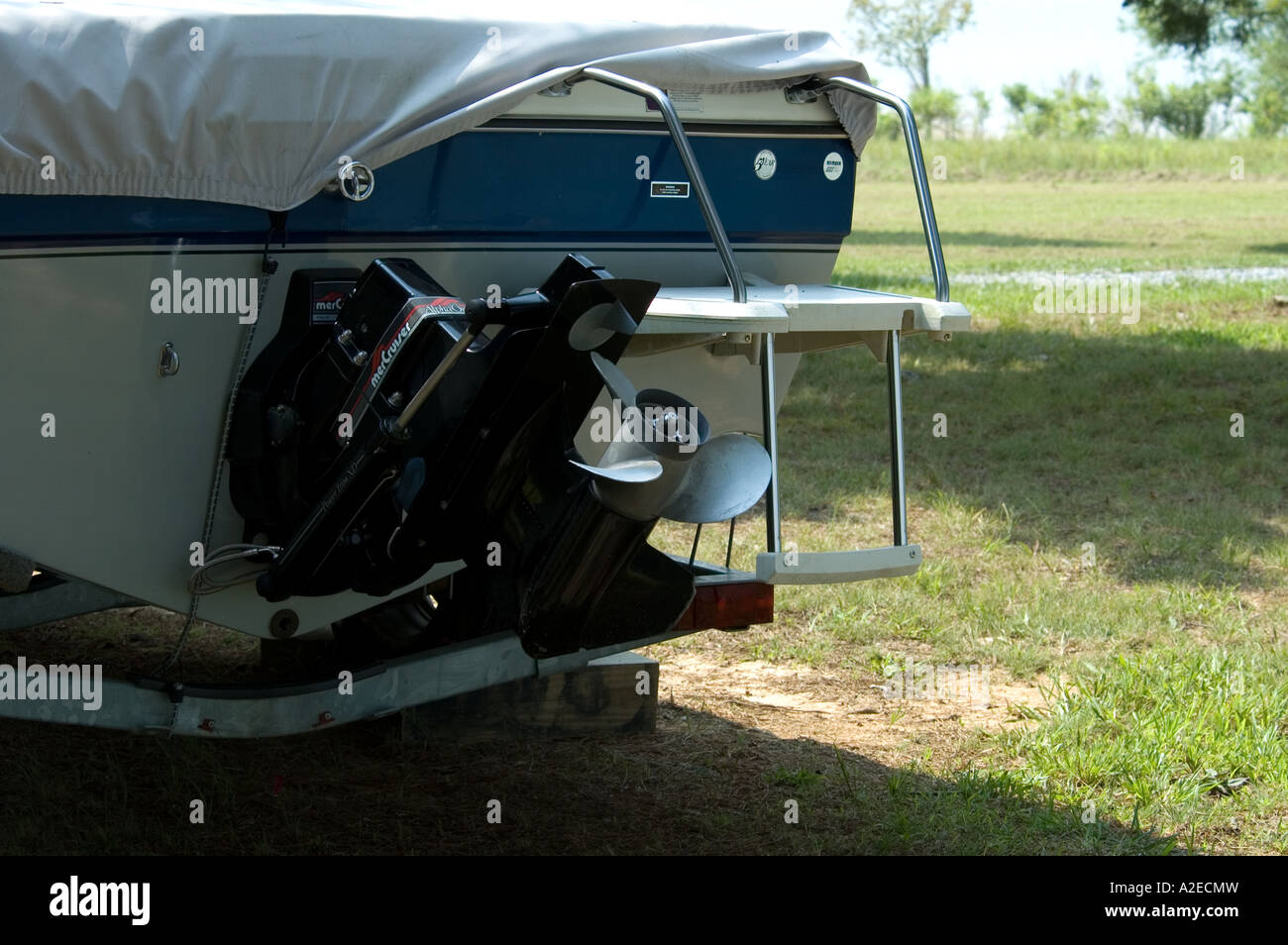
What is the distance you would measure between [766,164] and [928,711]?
77.6 inches

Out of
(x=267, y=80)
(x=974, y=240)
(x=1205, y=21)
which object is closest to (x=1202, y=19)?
(x=1205, y=21)

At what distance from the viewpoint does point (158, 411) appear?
3486 millimetres

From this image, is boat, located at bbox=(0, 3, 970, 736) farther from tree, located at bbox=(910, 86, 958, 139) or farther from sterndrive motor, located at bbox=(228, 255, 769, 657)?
tree, located at bbox=(910, 86, 958, 139)

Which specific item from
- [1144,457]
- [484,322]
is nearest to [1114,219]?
[1144,457]

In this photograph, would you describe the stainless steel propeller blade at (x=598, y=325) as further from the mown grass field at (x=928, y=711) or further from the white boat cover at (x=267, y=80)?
the mown grass field at (x=928, y=711)

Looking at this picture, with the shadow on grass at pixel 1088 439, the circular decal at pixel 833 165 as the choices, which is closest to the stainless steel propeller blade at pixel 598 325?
the circular decal at pixel 833 165

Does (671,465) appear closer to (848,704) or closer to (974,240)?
(848,704)

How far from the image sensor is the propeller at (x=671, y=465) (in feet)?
9.29

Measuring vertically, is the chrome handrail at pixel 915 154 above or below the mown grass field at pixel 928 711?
above

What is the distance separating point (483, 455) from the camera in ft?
10.3

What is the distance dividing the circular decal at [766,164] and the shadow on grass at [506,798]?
5.60 feet

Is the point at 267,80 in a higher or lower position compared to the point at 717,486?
higher

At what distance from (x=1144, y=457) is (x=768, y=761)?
437 cm

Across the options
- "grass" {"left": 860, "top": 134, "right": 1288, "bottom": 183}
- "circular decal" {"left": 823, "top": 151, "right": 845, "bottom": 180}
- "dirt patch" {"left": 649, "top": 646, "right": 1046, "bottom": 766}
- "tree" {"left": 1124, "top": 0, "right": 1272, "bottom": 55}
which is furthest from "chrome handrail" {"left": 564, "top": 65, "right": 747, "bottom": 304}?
"grass" {"left": 860, "top": 134, "right": 1288, "bottom": 183}
